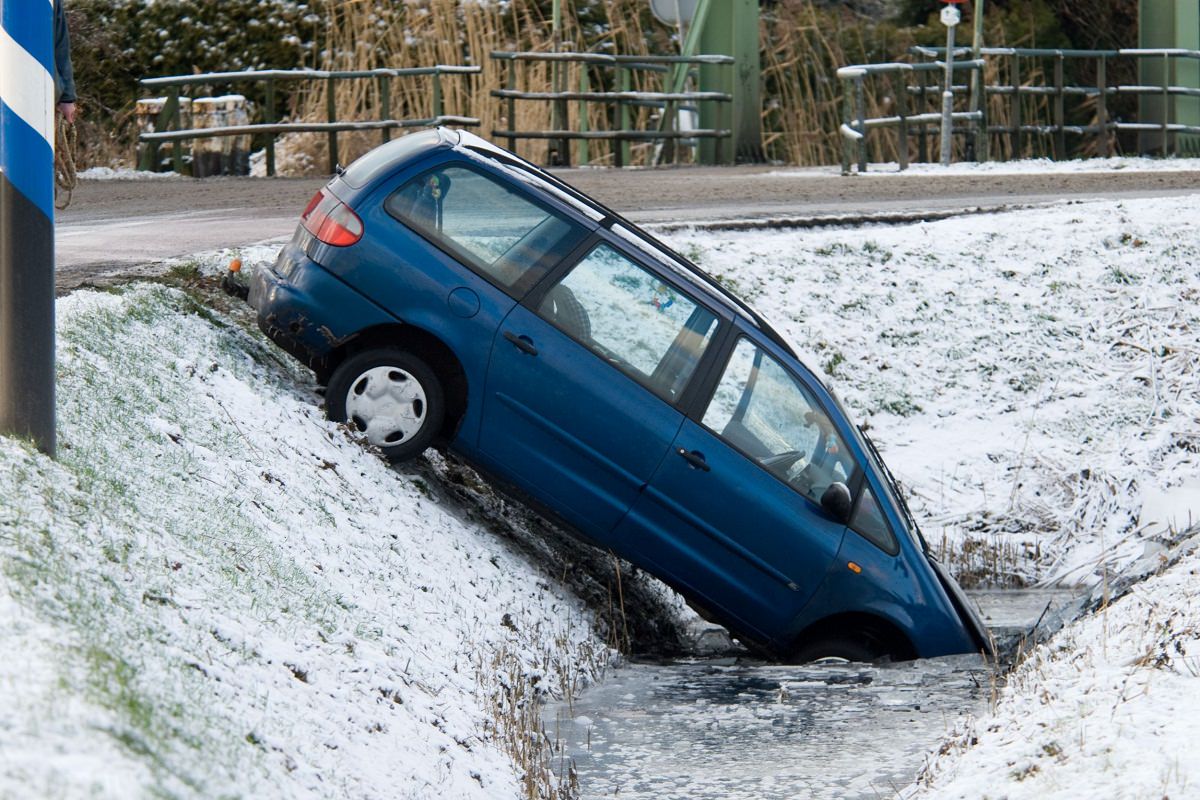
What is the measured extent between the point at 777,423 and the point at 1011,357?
5597 millimetres

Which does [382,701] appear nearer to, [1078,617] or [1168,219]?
[1078,617]

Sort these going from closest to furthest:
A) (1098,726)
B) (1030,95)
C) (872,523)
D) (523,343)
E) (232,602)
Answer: (1098,726), (232,602), (523,343), (872,523), (1030,95)

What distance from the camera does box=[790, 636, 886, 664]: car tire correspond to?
862cm

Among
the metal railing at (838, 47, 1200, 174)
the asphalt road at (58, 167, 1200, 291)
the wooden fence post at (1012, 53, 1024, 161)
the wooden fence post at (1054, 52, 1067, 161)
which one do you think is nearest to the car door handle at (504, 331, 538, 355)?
the asphalt road at (58, 167, 1200, 291)

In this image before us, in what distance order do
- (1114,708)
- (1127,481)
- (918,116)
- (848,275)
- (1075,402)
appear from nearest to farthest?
1. (1114,708)
2. (1127,481)
3. (1075,402)
4. (848,275)
5. (918,116)

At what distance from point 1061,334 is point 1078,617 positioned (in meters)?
6.26

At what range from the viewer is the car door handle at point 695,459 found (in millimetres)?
8252

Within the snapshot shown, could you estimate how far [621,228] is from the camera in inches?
339

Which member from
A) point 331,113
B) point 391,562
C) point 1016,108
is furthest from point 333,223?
point 1016,108

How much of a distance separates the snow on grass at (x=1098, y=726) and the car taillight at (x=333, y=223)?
3648mm

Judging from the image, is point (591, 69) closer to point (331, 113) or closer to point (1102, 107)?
point (331, 113)

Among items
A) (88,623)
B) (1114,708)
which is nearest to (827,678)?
(1114,708)

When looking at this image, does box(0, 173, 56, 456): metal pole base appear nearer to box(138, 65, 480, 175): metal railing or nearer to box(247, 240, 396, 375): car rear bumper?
box(247, 240, 396, 375): car rear bumper

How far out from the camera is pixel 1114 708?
5.09m
